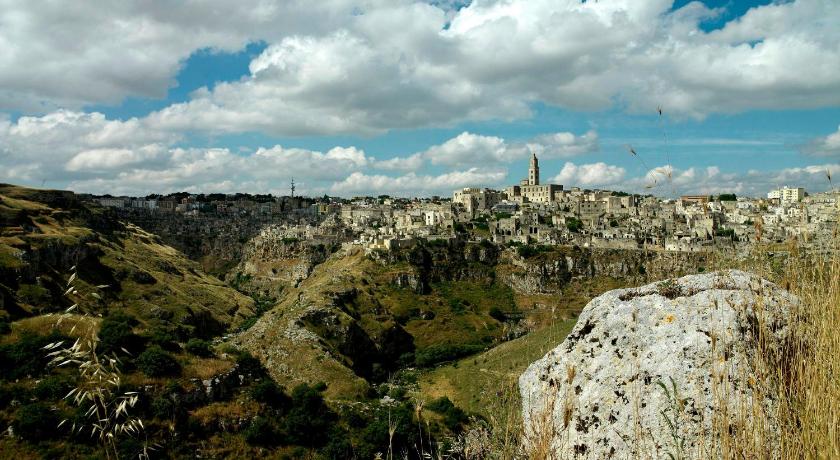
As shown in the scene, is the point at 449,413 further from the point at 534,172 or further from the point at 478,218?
the point at 534,172

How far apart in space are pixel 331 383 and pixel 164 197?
587 ft

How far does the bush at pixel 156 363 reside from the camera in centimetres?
3061

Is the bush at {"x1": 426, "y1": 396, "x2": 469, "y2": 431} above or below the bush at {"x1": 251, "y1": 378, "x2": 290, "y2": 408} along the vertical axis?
below

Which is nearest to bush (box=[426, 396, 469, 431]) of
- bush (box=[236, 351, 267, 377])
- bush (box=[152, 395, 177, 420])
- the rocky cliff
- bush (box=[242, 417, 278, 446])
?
bush (box=[242, 417, 278, 446])

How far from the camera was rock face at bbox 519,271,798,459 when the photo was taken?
12.3 ft

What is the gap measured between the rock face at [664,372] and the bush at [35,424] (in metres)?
27.4

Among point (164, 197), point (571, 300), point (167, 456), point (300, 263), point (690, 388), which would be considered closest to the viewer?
point (690, 388)

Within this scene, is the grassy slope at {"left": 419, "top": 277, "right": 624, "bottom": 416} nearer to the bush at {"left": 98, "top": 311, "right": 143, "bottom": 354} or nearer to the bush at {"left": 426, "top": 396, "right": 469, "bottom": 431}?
the bush at {"left": 426, "top": 396, "right": 469, "bottom": 431}

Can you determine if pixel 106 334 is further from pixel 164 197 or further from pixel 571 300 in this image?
pixel 164 197

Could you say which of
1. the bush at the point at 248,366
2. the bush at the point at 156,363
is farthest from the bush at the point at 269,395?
the bush at the point at 156,363

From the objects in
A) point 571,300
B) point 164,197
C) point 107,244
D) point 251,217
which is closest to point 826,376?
point 571,300

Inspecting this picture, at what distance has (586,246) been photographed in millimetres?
99188

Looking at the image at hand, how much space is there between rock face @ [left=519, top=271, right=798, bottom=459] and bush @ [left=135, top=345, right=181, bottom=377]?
3111 centimetres

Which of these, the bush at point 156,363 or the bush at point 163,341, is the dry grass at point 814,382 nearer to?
the bush at point 156,363
